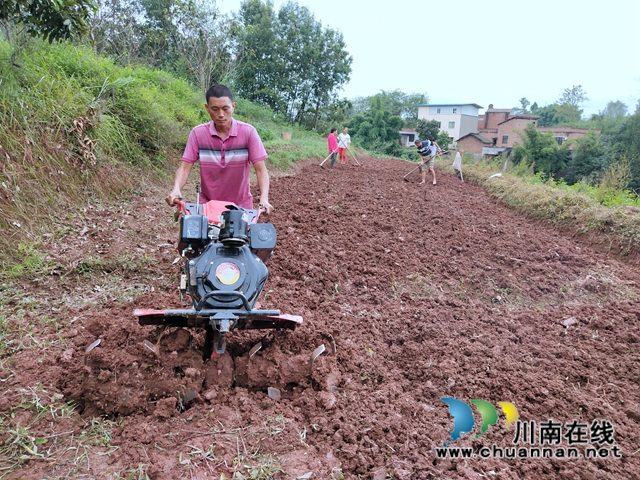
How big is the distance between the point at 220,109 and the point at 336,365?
188cm

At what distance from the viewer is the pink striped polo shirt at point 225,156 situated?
3.04 metres

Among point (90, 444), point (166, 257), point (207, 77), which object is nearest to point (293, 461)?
point (90, 444)

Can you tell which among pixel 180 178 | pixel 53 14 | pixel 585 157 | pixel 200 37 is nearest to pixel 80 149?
pixel 53 14

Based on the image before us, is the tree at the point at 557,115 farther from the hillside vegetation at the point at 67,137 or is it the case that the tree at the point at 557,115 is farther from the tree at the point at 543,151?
the hillside vegetation at the point at 67,137

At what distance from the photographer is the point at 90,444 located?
6.63 feet

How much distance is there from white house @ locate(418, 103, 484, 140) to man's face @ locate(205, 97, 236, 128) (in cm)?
4877

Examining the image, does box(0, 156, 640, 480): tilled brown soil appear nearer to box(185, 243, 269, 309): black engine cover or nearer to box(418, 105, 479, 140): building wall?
box(185, 243, 269, 309): black engine cover

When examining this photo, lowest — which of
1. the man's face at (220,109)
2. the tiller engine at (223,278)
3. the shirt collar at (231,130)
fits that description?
the tiller engine at (223,278)

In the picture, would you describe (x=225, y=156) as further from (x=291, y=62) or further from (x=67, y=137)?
(x=291, y=62)

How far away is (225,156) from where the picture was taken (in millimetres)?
3082

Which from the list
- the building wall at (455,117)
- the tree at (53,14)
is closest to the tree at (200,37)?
the tree at (53,14)

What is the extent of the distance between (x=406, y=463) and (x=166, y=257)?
347cm

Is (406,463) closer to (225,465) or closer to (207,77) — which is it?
(225,465)

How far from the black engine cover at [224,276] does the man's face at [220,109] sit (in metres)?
1.08
